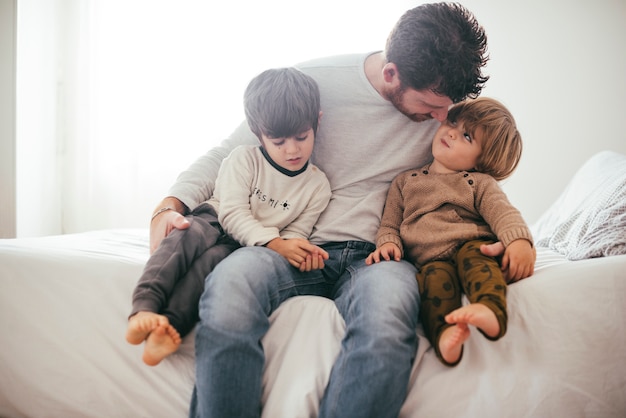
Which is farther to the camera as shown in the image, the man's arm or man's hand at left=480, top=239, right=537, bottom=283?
the man's arm

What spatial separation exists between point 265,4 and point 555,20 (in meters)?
1.31

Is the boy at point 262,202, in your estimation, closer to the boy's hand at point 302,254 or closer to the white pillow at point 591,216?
the boy's hand at point 302,254

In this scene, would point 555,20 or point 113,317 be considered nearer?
point 113,317

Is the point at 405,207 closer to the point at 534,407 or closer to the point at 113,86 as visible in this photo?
the point at 534,407

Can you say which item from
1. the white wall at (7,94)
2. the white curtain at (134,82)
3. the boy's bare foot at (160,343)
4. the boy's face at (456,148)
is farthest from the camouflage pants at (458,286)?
the white wall at (7,94)

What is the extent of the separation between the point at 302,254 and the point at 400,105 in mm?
449

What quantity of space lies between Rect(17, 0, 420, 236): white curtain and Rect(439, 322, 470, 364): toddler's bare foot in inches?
71.0

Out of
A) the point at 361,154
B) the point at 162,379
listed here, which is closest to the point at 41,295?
the point at 162,379

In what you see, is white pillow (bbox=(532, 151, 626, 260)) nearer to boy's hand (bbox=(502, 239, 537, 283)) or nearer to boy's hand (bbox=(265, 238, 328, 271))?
boy's hand (bbox=(502, 239, 537, 283))

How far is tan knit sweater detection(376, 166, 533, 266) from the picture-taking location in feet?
3.60

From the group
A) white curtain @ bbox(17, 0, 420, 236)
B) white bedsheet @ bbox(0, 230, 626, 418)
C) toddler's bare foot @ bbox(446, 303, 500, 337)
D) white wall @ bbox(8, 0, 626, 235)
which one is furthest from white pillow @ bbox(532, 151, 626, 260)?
white curtain @ bbox(17, 0, 420, 236)

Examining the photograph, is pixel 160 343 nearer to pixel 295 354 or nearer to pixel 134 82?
pixel 295 354

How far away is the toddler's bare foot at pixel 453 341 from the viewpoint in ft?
2.86

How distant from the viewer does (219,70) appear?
2.58m
